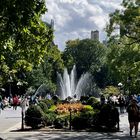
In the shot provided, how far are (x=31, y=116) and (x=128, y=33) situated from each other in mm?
8438

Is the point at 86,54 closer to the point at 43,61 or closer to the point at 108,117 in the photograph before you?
the point at 108,117

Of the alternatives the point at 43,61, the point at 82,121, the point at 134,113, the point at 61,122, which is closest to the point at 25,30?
the point at 43,61

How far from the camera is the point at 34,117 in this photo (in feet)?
83.8

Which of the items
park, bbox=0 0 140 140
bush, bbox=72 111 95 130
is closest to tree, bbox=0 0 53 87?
park, bbox=0 0 140 140

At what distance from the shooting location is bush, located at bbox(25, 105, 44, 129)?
25453 mm

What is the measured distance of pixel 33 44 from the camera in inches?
587

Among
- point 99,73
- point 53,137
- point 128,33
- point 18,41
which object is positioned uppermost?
point 99,73

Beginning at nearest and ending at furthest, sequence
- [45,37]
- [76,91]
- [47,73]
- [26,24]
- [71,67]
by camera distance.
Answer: [26,24]
[45,37]
[76,91]
[47,73]
[71,67]

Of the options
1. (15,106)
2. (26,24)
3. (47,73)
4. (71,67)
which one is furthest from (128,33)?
(71,67)

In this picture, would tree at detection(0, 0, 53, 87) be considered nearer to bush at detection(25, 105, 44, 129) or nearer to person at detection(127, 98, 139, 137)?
person at detection(127, 98, 139, 137)

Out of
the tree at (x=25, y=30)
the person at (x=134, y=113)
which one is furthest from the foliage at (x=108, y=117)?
the tree at (x=25, y=30)

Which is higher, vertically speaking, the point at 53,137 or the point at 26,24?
the point at 26,24

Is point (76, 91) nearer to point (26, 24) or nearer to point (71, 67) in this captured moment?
point (71, 67)

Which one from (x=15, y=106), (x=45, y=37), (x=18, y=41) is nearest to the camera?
(x=18, y=41)
